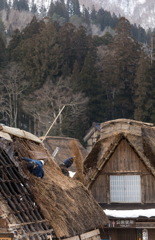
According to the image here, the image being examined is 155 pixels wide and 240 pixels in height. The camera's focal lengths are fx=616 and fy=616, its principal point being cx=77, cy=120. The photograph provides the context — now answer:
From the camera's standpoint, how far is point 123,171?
19.1 metres

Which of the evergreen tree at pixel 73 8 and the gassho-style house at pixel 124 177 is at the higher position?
the evergreen tree at pixel 73 8

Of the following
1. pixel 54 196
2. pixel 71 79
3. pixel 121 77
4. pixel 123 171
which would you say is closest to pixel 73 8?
pixel 121 77

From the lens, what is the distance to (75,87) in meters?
50.5

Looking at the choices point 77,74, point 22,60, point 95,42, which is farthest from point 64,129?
point 95,42

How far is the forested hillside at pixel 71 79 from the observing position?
46844mm

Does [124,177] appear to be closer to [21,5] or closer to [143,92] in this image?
[143,92]

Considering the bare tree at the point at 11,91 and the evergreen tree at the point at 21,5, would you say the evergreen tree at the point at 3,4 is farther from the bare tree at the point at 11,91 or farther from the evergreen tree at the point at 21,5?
the bare tree at the point at 11,91

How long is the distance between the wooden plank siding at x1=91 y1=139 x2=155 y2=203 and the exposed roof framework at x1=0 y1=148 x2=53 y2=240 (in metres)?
7.82

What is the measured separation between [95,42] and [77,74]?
11.8 m

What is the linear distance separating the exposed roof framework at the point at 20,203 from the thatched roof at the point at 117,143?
7525 mm

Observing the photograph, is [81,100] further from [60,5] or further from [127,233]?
[60,5]

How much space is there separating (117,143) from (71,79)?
3377cm

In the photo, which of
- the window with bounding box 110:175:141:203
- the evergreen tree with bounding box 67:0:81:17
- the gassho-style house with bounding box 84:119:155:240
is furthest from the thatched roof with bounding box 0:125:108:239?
the evergreen tree with bounding box 67:0:81:17

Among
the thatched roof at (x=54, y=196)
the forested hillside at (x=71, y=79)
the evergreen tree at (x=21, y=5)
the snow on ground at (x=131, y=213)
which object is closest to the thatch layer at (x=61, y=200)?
the thatched roof at (x=54, y=196)
